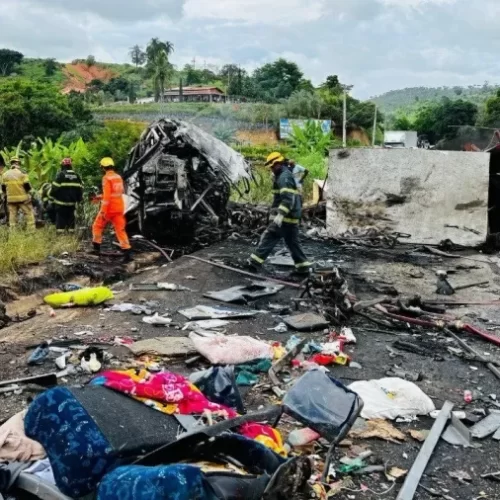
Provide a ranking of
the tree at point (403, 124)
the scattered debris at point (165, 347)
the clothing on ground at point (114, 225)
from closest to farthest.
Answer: the scattered debris at point (165, 347)
the clothing on ground at point (114, 225)
the tree at point (403, 124)

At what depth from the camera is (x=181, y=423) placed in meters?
3.33

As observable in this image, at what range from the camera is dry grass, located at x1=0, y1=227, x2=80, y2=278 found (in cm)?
895

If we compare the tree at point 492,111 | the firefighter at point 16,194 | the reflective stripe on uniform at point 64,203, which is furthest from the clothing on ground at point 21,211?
the tree at point 492,111

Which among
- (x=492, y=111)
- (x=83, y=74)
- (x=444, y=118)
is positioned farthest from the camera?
(x=83, y=74)

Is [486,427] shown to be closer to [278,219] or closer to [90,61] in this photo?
[278,219]

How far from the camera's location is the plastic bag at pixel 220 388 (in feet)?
13.4

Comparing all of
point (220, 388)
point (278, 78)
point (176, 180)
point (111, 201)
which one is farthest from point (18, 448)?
point (278, 78)

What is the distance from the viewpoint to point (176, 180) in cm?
1181

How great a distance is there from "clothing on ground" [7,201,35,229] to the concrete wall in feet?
19.2

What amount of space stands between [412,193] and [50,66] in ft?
270

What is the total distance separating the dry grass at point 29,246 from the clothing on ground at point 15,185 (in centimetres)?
109

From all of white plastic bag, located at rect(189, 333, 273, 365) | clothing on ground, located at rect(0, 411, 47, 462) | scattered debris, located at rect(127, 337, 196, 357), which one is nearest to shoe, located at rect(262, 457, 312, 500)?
clothing on ground, located at rect(0, 411, 47, 462)

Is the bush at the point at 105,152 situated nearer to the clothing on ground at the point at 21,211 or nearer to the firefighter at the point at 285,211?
the clothing on ground at the point at 21,211

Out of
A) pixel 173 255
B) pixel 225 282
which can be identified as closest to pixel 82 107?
pixel 173 255
